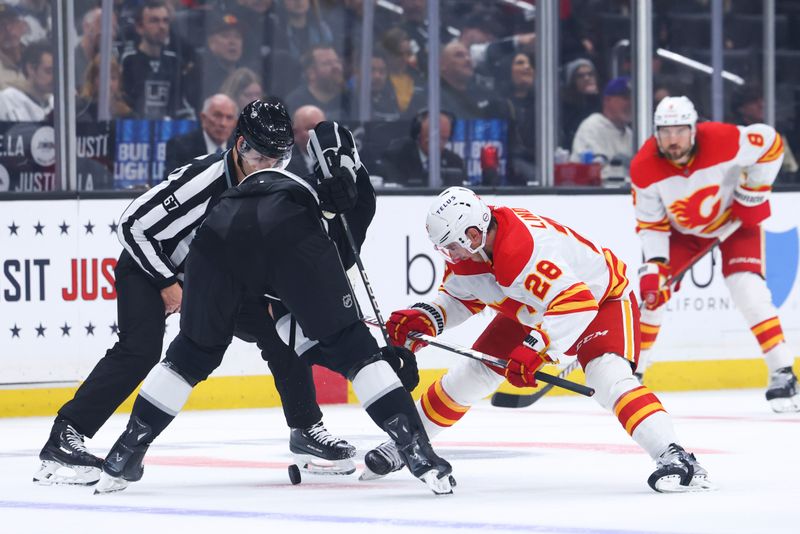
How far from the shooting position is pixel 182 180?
477cm

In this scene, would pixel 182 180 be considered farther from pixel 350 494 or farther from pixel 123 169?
pixel 123 169

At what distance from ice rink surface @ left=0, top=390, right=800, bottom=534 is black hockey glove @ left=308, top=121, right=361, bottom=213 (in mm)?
749

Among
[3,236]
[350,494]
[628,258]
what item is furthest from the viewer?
[628,258]

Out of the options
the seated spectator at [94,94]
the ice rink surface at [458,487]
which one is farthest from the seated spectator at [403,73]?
the ice rink surface at [458,487]

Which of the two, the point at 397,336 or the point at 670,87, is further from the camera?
the point at 670,87

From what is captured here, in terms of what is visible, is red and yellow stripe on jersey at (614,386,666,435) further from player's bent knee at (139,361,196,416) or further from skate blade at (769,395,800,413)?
skate blade at (769,395,800,413)

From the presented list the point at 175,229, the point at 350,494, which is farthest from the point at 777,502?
the point at 175,229

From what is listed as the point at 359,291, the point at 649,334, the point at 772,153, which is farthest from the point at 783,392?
the point at 359,291

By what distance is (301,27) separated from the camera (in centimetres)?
786

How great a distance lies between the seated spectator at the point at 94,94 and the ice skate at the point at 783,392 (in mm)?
3009

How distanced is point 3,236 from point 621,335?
3342 mm

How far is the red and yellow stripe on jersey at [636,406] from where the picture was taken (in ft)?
14.4

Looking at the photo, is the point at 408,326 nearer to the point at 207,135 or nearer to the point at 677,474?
the point at 677,474

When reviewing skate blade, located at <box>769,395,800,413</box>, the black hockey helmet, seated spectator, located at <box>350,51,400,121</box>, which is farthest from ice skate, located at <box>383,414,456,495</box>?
seated spectator, located at <box>350,51,400,121</box>
